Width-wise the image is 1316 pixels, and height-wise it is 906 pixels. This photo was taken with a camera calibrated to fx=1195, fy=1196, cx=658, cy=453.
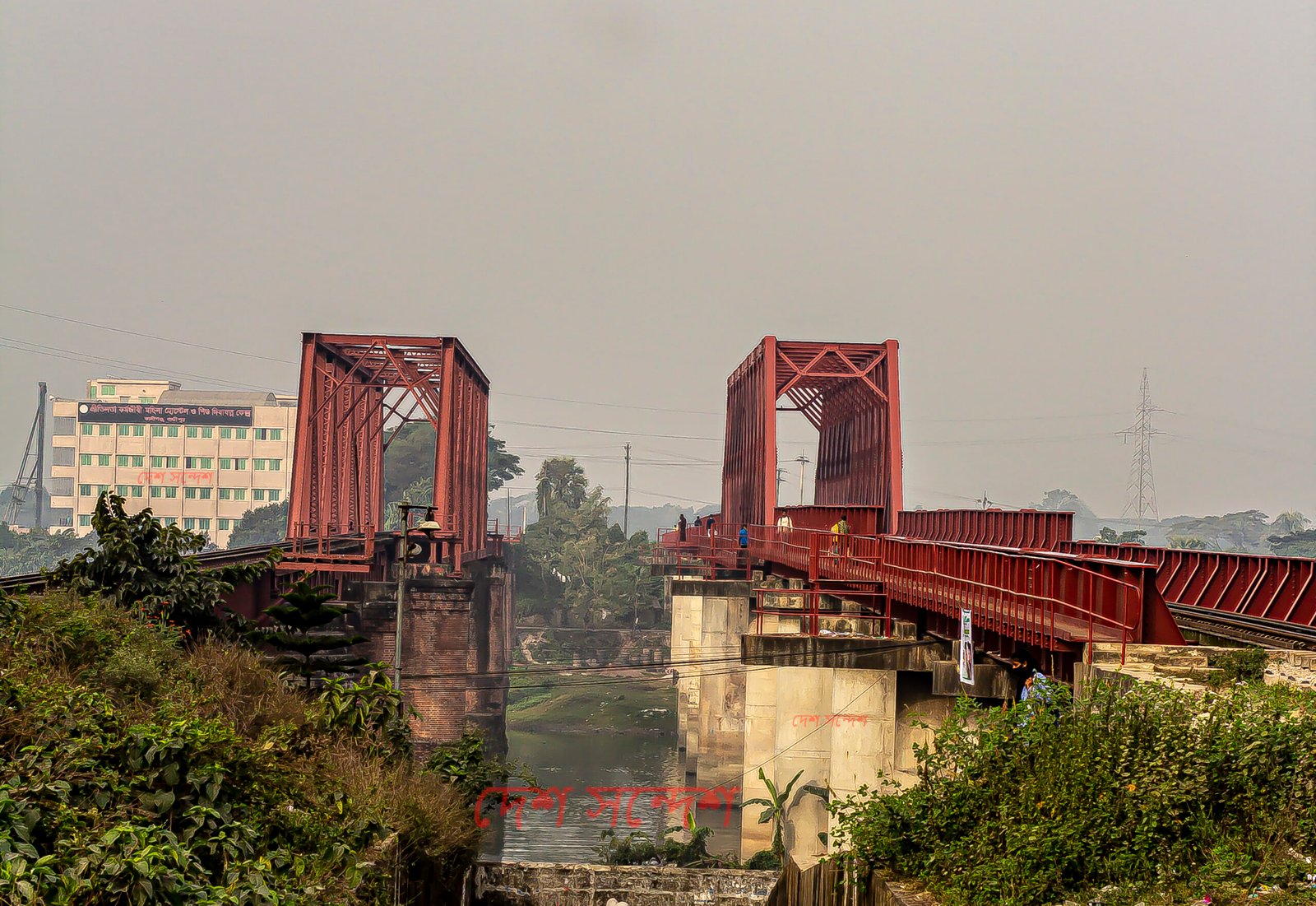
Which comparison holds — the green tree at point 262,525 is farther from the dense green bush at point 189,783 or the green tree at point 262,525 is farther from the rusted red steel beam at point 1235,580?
the dense green bush at point 189,783

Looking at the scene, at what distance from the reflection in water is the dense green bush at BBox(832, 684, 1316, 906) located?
2417 centimetres

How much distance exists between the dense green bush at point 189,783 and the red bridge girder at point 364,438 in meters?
19.0

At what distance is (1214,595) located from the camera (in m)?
19.0

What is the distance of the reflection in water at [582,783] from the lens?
39406mm

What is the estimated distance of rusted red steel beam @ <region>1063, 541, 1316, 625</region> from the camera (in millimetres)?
16281

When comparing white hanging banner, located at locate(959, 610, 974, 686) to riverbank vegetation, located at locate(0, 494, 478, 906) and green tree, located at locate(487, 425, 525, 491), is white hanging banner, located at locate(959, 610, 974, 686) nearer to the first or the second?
riverbank vegetation, located at locate(0, 494, 478, 906)

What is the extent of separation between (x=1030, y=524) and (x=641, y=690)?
2124 inches

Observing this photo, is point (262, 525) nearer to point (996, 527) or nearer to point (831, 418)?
point (831, 418)

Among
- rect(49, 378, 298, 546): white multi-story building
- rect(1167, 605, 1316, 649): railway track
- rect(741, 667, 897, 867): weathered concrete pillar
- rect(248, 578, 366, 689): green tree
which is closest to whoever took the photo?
rect(1167, 605, 1316, 649): railway track

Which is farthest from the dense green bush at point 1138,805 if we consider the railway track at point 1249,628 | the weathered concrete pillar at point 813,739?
the weathered concrete pillar at point 813,739

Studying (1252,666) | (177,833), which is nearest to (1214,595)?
(1252,666)

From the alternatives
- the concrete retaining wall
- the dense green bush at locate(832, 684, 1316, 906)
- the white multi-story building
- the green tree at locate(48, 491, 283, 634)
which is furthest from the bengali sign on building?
the dense green bush at locate(832, 684, 1316, 906)

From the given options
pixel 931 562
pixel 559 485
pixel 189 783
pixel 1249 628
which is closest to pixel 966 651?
pixel 1249 628

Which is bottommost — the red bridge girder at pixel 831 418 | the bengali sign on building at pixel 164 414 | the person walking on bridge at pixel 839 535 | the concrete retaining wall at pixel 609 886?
the concrete retaining wall at pixel 609 886
